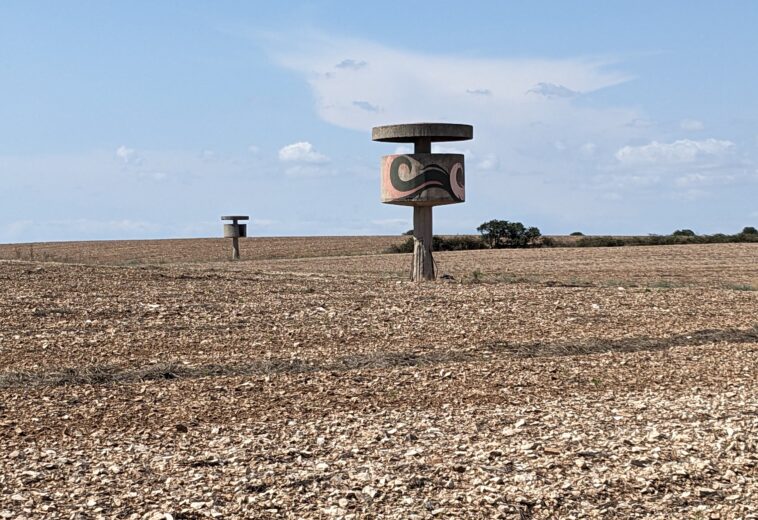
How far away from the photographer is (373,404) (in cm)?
999

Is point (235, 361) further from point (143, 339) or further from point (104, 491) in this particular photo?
point (104, 491)

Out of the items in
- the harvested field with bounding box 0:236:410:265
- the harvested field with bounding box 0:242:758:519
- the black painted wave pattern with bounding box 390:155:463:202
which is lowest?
the harvested field with bounding box 0:242:758:519

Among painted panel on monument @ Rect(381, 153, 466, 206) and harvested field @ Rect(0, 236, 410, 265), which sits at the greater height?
painted panel on monument @ Rect(381, 153, 466, 206)

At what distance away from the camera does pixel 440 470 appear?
7.64 metres

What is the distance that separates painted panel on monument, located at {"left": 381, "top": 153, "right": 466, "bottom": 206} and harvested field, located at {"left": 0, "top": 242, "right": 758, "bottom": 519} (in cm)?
450

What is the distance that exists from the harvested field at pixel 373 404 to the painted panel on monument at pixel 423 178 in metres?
4.50

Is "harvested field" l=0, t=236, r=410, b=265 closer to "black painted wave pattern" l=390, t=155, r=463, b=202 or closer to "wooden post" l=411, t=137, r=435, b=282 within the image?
"wooden post" l=411, t=137, r=435, b=282

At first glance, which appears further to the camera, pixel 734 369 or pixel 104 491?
pixel 734 369

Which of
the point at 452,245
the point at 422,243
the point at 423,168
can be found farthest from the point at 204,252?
the point at 423,168

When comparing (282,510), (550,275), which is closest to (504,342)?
(282,510)

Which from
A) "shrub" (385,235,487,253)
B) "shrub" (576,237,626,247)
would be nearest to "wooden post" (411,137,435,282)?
"shrub" (385,235,487,253)

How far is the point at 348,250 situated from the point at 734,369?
41582 millimetres

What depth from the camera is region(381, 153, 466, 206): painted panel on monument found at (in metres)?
23.8

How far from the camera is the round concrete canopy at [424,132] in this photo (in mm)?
23688
